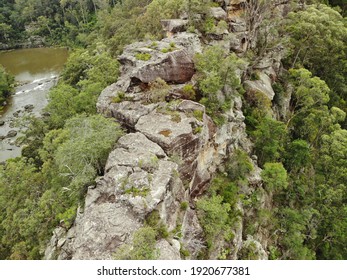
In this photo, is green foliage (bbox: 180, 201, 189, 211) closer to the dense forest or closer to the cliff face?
the cliff face

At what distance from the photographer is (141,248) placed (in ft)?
37.9

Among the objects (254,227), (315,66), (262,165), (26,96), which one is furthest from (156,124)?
(26,96)

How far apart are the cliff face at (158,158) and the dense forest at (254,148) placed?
84cm

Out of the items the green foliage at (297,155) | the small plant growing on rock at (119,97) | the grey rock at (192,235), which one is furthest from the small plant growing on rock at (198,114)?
the green foliage at (297,155)

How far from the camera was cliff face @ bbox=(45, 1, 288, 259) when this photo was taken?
13.1 meters

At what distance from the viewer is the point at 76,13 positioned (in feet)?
277

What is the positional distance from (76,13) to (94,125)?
79535 millimetres

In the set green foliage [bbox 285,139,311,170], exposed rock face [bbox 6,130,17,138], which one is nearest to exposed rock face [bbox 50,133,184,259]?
green foliage [bbox 285,139,311,170]

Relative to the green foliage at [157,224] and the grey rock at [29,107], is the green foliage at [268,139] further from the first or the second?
the grey rock at [29,107]

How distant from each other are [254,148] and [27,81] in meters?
53.6

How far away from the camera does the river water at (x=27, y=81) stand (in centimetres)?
4385

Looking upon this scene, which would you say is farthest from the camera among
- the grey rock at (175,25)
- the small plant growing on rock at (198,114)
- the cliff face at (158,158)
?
the grey rock at (175,25)

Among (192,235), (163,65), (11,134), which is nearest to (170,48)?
(163,65)

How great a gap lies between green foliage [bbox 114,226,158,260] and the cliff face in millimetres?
607
